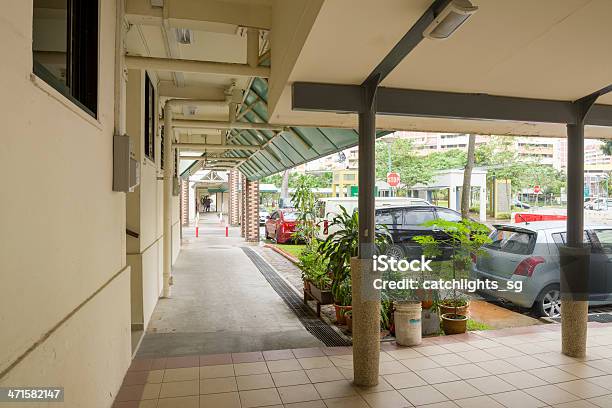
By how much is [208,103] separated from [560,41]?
521 cm

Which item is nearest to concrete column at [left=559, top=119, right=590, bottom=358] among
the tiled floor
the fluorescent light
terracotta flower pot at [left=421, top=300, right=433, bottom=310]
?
the tiled floor

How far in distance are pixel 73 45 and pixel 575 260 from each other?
4.64m

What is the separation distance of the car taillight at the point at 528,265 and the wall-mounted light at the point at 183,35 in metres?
4.88

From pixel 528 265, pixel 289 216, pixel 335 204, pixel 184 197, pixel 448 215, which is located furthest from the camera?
pixel 184 197

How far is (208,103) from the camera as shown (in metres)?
6.67

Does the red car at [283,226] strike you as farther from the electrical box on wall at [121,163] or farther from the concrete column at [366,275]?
the electrical box on wall at [121,163]

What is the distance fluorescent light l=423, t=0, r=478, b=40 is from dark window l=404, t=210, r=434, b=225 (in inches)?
265

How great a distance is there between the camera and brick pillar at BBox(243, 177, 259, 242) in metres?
15.0

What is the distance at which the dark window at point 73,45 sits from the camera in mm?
2486

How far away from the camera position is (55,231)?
189 cm

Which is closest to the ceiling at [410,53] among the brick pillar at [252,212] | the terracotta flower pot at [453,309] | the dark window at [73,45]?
the dark window at [73,45]

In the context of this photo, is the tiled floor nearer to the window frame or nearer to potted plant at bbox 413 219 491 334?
potted plant at bbox 413 219 491 334

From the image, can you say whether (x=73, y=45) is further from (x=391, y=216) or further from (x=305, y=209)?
(x=391, y=216)
